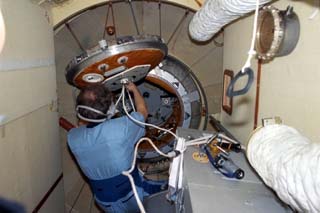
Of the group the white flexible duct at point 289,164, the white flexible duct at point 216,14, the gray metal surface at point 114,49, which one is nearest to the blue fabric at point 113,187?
the gray metal surface at point 114,49

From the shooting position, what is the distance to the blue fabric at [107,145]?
1.90 meters

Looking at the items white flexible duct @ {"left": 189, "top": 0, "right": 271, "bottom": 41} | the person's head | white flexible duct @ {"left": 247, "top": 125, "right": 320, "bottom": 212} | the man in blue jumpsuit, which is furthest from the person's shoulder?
white flexible duct @ {"left": 247, "top": 125, "right": 320, "bottom": 212}

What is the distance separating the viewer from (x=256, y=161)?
0.87m

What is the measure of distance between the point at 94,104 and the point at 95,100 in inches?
1.0

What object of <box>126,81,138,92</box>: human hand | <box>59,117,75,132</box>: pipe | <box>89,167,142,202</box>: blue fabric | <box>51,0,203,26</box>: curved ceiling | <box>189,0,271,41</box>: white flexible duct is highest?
<box>51,0,203,26</box>: curved ceiling

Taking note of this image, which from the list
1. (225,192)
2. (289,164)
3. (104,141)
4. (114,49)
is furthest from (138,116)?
(289,164)

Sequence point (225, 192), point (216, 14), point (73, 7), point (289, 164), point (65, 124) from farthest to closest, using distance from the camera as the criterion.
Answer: point (65, 124), point (73, 7), point (216, 14), point (225, 192), point (289, 164)

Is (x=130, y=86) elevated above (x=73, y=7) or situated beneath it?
situated beneath

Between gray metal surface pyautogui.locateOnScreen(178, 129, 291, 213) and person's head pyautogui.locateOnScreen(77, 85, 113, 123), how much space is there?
819mm

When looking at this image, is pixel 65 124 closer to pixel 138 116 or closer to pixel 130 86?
pixel 130 86

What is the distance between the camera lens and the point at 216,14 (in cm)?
161

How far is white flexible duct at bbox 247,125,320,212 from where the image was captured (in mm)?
635

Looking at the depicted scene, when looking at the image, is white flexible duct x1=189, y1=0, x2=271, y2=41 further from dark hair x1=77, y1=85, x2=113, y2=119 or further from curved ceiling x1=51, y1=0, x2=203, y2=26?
dark hair x1=77, y1=85, x2=113, y2=119

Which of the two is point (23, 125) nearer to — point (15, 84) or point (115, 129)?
point (15, 84)
